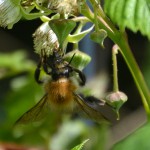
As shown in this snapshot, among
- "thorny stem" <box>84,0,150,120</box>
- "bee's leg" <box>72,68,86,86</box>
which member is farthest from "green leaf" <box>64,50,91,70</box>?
"thorny stem" <box>84,0,150,120</box>

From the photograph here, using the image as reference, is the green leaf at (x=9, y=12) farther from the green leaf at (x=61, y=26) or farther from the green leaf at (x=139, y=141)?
the green leaf at (x=139, y=141)

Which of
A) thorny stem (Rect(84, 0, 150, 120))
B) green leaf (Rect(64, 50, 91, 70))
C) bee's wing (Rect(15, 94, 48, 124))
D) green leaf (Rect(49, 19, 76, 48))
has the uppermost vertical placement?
green leaf (Rect(49, 19, 76, 48))

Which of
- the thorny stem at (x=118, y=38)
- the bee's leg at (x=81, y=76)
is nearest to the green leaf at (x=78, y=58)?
the bee's leg at (x=81, y=76)

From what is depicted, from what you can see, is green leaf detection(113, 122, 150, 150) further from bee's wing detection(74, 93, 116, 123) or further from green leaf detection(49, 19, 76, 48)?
green leaf detection(49, 19, 76, 48)

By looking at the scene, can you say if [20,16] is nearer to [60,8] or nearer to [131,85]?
[60,8]

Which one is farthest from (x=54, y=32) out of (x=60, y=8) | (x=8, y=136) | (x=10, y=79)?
(x=10, y=79)
